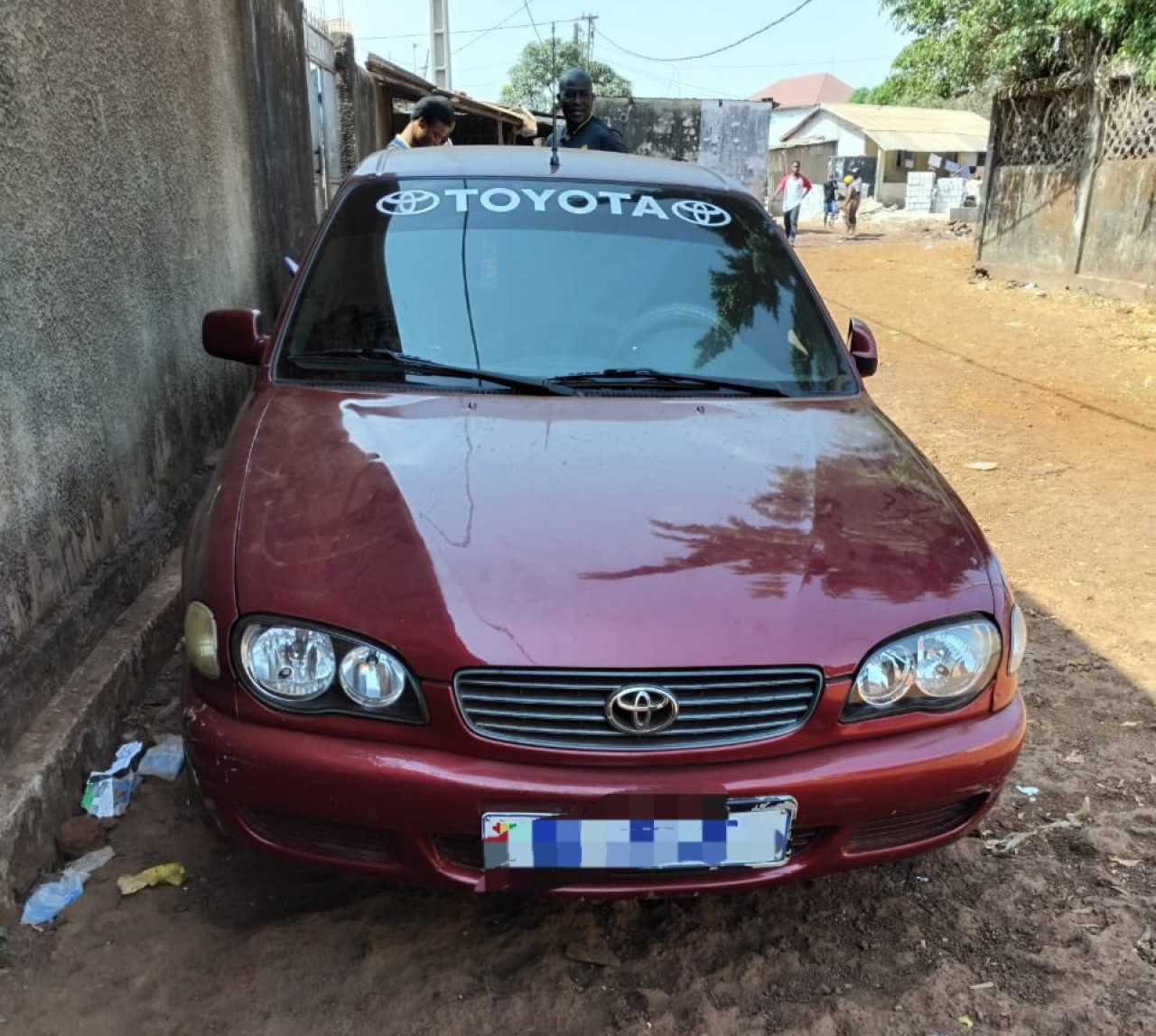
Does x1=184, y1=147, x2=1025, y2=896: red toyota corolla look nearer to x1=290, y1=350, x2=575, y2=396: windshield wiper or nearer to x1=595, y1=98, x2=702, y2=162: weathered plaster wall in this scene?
x1=290, y1=350, x2=575, y2=396: windshield wiper

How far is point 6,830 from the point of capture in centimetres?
212

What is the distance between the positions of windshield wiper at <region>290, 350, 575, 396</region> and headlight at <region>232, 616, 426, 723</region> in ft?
3.32

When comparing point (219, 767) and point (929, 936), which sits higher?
point (219, 767)

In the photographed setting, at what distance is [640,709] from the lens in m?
1.74

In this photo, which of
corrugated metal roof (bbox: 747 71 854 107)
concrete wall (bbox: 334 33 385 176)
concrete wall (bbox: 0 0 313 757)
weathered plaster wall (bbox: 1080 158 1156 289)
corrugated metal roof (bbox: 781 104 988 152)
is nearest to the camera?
concrete wall (bbox: 0 0 313 757)

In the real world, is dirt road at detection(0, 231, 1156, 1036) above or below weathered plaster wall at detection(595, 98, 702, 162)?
below

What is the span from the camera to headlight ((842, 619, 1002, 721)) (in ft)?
6.15

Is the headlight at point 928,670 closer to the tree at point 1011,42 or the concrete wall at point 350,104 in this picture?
the tree at point 1011,42

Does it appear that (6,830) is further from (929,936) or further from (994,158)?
(994,158)

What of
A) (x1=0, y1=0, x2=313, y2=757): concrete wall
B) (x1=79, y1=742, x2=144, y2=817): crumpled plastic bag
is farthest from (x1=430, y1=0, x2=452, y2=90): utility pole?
(x1=79, y1=742, x2=144, y2=817): crumpled plastic bag

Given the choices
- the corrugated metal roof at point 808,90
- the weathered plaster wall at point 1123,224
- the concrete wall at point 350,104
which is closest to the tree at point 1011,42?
the weathered plaster wall at point 1123,224

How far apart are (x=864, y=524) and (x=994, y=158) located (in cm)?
1271

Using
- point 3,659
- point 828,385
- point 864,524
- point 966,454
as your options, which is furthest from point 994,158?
point 3,659

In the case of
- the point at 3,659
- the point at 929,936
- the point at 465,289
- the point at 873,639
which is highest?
the point at 465,289
